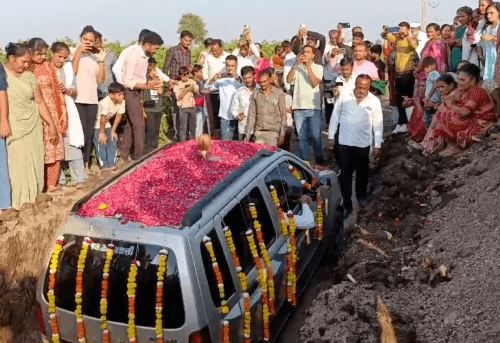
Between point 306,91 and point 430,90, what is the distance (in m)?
2.27

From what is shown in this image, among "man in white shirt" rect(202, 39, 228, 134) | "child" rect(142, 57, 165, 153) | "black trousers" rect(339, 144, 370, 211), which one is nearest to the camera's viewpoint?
"black trousers" rect(339, 144, 370, 211)

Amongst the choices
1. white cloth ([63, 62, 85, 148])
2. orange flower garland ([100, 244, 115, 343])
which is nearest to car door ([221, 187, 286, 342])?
orange flower garland ([100, 244, 115, 343])

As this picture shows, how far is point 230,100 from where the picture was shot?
1118 centimetres

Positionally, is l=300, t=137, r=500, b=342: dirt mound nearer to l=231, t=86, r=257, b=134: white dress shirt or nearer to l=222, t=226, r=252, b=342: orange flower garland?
l=222, t=226, r=252, b=342: orange flower garland

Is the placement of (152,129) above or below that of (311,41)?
below

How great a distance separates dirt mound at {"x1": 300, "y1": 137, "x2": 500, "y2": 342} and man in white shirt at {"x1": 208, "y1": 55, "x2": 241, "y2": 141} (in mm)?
3390

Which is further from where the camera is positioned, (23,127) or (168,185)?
(23,127)

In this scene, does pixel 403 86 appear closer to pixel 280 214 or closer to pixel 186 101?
pixel 186 101

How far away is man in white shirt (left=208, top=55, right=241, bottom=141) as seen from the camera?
36.6 feet

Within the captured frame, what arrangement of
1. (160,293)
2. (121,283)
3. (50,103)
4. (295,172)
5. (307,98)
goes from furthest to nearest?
(307,98)
(50,103)
(295,172)
(121,283)
(160,293)

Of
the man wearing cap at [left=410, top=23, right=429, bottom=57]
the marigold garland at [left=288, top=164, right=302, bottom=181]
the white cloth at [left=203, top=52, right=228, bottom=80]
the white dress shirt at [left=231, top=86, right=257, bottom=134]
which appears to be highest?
the man wearing cap at [left=410, top=23, right=429, bottom=57]

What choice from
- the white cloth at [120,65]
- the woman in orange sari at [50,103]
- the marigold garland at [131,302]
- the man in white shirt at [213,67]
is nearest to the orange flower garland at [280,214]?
the marigold garland at [131,302]

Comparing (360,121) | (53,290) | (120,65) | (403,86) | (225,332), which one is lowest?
(225,332)

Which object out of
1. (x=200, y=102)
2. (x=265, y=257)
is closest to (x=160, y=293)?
(x=265, y=257)
